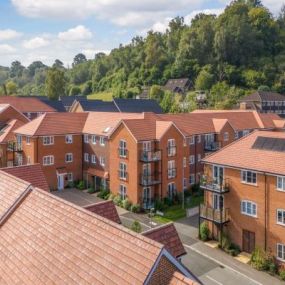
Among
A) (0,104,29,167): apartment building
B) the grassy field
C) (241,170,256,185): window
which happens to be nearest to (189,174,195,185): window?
(241,170,256,185): window

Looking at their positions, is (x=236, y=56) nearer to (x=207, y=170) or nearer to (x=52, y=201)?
(x=207, y=170)

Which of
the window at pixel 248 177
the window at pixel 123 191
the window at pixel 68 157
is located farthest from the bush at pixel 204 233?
the window at pixel 68 157

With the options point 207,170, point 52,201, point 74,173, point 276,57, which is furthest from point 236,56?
point 52,201

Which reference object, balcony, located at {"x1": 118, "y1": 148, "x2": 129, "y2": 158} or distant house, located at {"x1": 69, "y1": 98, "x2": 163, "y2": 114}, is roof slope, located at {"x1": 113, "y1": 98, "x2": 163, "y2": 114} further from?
balcony, located at {"x1": 118, "y1": 148, "x2": 129, "y2": 158}

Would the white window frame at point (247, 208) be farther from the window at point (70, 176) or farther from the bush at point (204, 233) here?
the window at point (70, 176)

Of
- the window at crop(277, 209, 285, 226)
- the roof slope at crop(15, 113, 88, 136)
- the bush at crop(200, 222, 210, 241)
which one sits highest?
the roof slope at crop(15, 113, 88, 136)

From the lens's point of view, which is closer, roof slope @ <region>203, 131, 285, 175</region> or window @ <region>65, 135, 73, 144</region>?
roof slope @ <region>203, 131, 285, 175</region>
